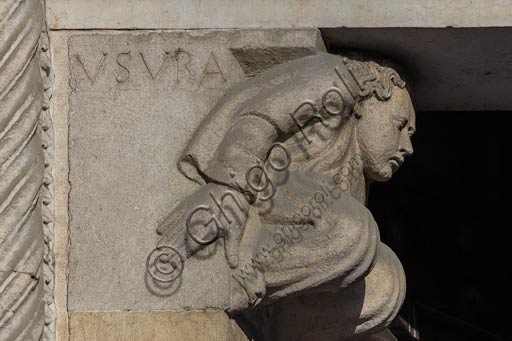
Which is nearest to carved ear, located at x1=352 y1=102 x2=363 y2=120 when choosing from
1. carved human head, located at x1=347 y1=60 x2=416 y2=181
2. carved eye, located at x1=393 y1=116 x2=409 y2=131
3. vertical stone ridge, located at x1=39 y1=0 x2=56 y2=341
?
carved human head, located at x1=347 y1=60 x2=416 y2=181

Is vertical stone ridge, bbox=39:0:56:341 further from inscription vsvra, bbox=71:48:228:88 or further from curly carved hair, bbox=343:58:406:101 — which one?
curly carved hair, bbox=343:58:406:101

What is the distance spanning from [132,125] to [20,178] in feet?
1.18

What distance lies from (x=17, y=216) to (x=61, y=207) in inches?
8.0

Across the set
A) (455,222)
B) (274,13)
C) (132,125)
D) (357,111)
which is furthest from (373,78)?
(455,222)

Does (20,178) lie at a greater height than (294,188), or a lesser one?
greater

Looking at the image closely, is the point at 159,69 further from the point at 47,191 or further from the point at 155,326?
the point at 155,326

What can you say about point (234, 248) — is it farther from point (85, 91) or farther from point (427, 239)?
point (427, 239)

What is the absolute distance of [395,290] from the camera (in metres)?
5.36

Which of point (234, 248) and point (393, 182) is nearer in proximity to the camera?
point (234, 248)

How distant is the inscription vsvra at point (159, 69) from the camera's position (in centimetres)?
523

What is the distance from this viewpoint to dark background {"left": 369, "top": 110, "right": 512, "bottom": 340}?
6898mm

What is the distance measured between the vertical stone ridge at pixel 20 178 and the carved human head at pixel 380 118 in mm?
891

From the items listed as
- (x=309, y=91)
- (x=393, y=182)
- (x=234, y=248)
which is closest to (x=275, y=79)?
(x=309, y=91)

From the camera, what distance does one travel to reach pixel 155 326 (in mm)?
5078
